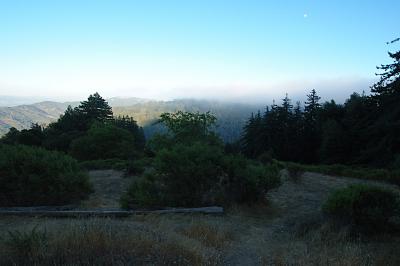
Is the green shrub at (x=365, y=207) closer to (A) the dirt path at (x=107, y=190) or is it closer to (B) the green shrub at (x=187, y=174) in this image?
(B) the green shrub at (x=187, y=174)

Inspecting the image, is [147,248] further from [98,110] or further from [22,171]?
[98,110]

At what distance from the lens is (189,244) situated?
5711 mm

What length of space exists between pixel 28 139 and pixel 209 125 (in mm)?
29302

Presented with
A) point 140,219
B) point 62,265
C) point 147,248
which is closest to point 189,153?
point 140,219

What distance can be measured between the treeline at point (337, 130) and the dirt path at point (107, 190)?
15242 millimetres

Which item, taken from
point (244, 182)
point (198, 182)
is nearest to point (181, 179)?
point (198, 182)

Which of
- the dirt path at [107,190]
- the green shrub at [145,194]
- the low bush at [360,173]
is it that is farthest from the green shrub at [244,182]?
the low bush at [360,173]

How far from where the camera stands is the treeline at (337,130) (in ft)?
103

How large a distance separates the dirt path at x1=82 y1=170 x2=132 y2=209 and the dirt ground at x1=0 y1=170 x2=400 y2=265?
6 cm

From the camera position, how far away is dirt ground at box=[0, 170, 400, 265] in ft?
18.6

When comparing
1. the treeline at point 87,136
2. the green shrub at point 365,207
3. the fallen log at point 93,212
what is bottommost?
the treeline at point 87,136

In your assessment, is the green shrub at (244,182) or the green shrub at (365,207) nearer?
the green shrub at (365,207)

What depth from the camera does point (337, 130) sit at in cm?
4538

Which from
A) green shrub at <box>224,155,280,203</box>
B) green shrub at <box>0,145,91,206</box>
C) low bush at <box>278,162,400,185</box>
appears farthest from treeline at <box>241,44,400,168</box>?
green shrub at <box>0,145,91,206</box>
